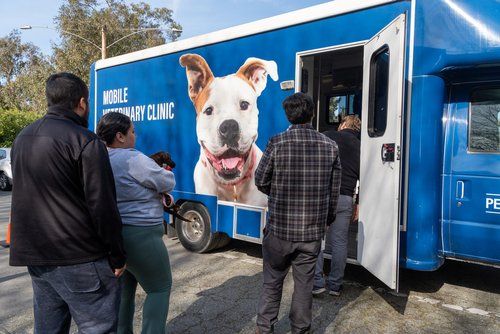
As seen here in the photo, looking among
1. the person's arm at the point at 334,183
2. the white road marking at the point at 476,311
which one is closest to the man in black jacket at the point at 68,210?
the person's arm at the point at 334,183

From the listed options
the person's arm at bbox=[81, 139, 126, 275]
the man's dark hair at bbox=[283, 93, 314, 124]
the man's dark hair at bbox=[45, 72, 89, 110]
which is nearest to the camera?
the person's arm at bbox=[81, 139, 126, 275]

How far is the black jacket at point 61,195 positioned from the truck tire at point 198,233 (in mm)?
3584

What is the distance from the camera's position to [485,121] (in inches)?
151

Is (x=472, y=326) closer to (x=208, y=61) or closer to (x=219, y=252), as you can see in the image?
(x=219, y=252)

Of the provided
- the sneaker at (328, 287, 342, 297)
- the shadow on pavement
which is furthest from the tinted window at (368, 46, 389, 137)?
the shadow on pavement

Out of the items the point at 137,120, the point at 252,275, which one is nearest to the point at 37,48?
the point at 137,120

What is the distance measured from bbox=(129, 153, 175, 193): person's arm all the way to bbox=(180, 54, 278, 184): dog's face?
8.31ft

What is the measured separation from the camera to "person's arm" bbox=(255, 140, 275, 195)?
2.92 metres

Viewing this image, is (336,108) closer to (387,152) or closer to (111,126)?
(387,152)

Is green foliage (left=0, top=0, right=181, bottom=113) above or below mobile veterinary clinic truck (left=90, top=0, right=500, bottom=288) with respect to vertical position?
above

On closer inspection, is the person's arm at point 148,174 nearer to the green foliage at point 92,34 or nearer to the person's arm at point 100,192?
the person's arm at point 100,192

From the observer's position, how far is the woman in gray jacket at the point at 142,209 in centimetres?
248

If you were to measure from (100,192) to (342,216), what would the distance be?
2757mm

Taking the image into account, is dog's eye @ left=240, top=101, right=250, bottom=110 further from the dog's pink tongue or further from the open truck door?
the open truck door
